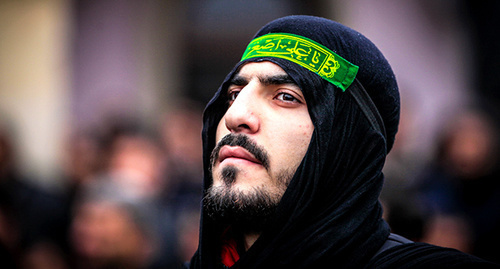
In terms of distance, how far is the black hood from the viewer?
223 cm

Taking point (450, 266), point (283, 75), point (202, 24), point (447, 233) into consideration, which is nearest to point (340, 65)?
point (283, 75)

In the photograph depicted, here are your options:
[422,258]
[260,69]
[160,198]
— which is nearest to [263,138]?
[260,69]

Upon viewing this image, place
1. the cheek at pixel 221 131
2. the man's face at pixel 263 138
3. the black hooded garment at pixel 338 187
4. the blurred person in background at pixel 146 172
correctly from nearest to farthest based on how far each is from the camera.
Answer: the black hooded garment at pixel 338 187, the man's face at pixel 263 138, the cheek at pixel 221 131, the blurred person in background at pixel 146 172

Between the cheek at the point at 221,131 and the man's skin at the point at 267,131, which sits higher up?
the man's skin at the point at 267,131

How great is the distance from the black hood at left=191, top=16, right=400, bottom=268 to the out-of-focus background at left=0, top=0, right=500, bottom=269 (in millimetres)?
1204

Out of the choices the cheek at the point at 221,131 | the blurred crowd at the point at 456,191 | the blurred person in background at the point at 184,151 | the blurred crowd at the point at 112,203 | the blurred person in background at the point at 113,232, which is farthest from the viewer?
the blurred person in background at the point at 184,151

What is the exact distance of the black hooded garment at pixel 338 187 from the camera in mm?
2201

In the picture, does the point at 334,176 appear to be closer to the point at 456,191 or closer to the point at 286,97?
the point at 286,97

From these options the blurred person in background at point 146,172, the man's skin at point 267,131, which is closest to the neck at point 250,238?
the man's skin at point 267,131

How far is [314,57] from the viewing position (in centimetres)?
245

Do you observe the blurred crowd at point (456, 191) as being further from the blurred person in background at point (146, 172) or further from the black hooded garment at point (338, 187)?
the blurred person in background at point (146, 172)

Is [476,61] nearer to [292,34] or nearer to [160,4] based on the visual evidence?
[160,4]

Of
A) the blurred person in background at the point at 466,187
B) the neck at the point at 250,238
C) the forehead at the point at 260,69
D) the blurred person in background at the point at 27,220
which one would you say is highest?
the forehead at the point at 260,69

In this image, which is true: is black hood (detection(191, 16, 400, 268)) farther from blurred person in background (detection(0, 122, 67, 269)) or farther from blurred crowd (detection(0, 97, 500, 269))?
blurred person in background (detection(0, 122, 67, 269))
